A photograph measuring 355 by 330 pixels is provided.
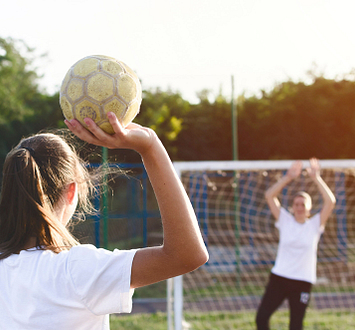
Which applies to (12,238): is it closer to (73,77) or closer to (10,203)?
(10,203)

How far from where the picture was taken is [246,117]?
1416cm

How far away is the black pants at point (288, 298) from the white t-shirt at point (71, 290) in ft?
12.0

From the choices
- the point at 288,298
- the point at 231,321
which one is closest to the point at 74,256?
the point at 288,298

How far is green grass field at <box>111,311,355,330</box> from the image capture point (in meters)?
5.71

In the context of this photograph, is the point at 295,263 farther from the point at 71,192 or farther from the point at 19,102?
the point at 19,102

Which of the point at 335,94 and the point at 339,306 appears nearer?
the point at 339,306

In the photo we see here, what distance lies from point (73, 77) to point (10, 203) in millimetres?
451

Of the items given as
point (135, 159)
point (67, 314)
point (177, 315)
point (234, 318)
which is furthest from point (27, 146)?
point (135, 159)

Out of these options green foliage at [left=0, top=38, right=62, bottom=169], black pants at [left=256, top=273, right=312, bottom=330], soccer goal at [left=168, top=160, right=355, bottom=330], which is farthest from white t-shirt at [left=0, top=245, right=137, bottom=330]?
green foliage at [left=0, top=38, right=62, bottom=169]

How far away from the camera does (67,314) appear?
3.48 feet

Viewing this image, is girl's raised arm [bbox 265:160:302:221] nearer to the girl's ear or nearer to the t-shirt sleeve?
the girl's ear

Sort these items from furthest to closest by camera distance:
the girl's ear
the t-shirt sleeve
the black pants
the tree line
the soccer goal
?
the tree line
the soccer goal
the black pants
the girl's ear
the t-shirt sleeve

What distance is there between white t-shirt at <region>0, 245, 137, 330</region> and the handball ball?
0.41 metres

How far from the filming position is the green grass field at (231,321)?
5707 millimetres
